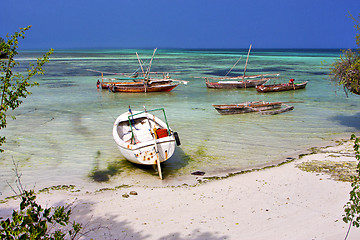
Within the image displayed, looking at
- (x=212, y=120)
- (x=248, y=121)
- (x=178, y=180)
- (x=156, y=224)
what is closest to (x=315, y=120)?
(x=248, y=121)

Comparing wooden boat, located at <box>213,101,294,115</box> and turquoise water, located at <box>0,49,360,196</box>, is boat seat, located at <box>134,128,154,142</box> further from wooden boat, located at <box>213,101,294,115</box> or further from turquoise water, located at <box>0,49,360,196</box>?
wooden boat, located at <box>213,101,294,115</box>

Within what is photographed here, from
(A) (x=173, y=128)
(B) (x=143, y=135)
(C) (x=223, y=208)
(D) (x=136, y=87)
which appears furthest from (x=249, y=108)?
(D) (x=136, y=87)

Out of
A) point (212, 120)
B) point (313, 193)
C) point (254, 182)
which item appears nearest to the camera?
point (313, 193)

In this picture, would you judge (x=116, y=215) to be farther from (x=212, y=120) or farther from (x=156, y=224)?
(x=212, y=120)

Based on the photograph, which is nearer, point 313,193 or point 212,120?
point 313,193

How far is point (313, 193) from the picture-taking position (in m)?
8.56

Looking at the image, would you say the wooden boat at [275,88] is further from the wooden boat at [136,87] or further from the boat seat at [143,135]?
the boat seat at [143,135]

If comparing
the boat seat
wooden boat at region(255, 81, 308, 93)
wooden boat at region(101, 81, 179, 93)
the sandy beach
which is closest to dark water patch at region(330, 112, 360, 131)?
the sandy beach

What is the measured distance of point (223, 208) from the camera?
315 inches

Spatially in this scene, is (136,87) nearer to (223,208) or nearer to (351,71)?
(351,71)

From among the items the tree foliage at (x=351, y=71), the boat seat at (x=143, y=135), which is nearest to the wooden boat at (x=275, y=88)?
the tree foliage at (x=351, y=71)

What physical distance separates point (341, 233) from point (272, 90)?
25086 mm

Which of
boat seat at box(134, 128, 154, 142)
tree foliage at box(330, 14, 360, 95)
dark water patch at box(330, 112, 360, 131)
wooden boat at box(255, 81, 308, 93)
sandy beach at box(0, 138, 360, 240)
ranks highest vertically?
tree foliage at box(330, 14, 360, 95)

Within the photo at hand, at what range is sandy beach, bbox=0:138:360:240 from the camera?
6805 mm
